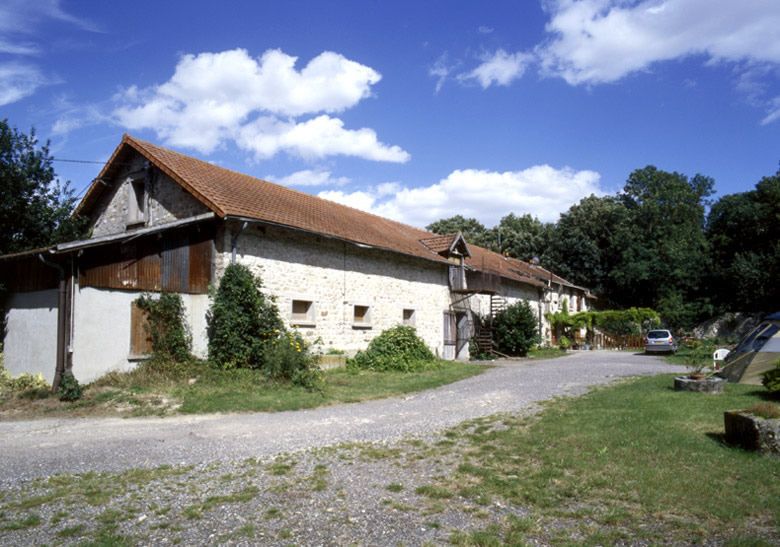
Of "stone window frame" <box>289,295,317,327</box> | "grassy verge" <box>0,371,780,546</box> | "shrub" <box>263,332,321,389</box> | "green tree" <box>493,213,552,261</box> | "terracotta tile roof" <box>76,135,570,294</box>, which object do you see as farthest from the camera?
"green tree" <box>493,213,552,261</box>

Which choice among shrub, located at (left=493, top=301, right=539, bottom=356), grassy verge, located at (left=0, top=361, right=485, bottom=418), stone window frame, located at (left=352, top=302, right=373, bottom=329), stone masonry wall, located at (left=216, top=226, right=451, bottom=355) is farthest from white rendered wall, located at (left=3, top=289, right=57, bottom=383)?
shrub, located at (left=493, top=301, right=539, bottom=356)

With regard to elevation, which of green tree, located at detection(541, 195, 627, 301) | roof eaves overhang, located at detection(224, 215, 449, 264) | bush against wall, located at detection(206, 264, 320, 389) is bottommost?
bush against wall, located at detection(206, 264, 320, 389)

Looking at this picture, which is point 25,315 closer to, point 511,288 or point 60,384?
point 60,384

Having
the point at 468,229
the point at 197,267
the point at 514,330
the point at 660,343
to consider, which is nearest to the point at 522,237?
the point at 468,229

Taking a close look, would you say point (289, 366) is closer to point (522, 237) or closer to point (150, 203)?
point (150, 203)

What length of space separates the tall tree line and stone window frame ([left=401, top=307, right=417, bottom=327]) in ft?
83.5

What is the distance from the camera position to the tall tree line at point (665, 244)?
1447 inches

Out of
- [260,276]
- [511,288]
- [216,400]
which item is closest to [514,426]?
[216,400]

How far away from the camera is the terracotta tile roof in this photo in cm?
1537

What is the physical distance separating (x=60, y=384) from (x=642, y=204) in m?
50.7

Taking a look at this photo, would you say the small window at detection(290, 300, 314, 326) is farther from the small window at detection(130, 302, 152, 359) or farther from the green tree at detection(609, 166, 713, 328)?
the green tree at detection(609, 166, 713, 328)

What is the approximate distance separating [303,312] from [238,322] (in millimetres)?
3055

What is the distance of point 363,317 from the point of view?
19.2 m

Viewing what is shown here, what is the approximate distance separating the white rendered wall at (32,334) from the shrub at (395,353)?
8020 millimetres
